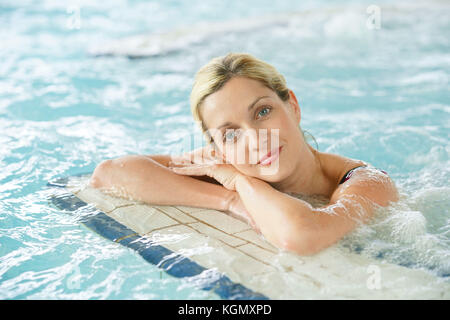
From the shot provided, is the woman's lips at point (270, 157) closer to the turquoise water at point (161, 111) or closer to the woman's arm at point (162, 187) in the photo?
the woman's arm at point (162, 187)

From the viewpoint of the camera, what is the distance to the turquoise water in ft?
7.63

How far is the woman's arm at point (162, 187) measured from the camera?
2.85m

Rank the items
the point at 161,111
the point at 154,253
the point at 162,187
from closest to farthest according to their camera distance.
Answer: the point at 154,253, the point at 162,187, the point at 161,111

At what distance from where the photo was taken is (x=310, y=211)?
225 cm

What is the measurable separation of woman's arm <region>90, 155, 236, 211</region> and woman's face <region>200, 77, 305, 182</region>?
34cm

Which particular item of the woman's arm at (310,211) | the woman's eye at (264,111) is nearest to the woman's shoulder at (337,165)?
the woman's arm at (310,211)

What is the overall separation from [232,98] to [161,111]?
11.4 feet

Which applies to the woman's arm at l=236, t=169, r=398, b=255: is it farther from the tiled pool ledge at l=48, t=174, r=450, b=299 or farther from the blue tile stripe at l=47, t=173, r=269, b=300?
the blue tile stripe at l=47, t=173, r=269, b=300

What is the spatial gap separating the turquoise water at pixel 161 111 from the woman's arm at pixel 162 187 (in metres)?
0.41

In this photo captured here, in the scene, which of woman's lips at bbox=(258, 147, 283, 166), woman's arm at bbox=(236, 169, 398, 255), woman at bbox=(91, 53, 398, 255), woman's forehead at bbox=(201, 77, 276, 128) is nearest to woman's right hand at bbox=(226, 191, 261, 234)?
woman at bbox=(91, 53, 398, 255)

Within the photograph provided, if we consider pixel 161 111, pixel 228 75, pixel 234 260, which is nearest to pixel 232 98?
pixel 228 75

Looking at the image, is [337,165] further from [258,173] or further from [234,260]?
[234,260]
